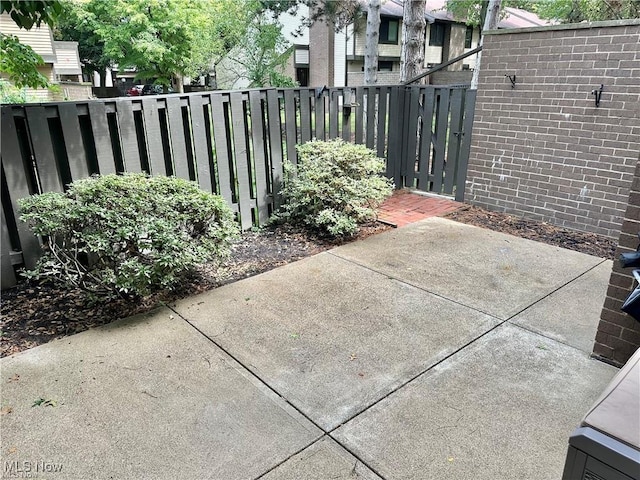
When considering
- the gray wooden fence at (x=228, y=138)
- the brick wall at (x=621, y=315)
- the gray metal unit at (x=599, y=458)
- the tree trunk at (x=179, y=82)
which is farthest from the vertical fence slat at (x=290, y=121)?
the tree trunk at (x=179, y=82)

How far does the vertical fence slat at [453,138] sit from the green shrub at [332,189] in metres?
1.42

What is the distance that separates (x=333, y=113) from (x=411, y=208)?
5.27 ft

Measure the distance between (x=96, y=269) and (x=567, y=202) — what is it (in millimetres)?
4859

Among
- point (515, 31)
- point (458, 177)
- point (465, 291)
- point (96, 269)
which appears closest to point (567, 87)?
point (515, 31)

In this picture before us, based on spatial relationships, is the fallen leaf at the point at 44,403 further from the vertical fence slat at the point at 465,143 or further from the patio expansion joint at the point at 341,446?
the vertical fence slat at the point at 465,143

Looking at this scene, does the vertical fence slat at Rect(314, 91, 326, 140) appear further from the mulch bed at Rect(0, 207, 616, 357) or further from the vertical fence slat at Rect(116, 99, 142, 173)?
the vertical fence slat at Rect(116, 99, 142, 173)

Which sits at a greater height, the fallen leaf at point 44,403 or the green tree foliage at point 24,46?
the green tree foliage at point 24,46

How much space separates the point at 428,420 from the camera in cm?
225

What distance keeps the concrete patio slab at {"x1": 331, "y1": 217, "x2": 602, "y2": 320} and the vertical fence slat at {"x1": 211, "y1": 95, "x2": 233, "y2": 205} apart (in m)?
1.35

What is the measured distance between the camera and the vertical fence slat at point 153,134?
13.0ft

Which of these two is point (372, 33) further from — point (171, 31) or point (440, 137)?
point (171, 31)

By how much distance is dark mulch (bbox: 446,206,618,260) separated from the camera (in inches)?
183

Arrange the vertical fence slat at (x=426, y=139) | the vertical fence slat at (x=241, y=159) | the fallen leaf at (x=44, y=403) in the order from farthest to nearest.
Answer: the vertical fence slat at (x=426, y=139), the vertical fence slat at (x=241, y=159), the fallen leaf at (x=44, y=403)

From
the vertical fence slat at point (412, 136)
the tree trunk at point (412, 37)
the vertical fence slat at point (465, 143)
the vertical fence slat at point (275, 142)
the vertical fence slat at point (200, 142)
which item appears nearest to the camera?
the vertical fence slat at point (200, 142)
